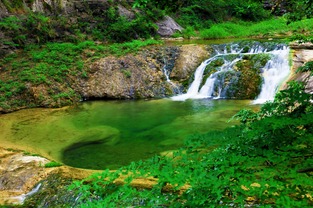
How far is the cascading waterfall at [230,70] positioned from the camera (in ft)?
39.7

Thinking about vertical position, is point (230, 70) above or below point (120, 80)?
above

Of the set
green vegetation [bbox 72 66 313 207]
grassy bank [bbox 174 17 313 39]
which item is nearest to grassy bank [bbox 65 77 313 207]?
green vegetation [bbox 72 66 313 207]

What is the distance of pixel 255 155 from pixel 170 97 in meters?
10.6

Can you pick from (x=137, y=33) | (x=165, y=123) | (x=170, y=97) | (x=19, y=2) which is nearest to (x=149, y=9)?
(x=137, y=33)

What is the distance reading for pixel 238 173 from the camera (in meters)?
2.22

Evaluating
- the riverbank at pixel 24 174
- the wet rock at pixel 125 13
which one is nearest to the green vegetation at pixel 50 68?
the riverbank at pixel 24 174

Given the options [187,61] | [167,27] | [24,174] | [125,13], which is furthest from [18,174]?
[167,27]

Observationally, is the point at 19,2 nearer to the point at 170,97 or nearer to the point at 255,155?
the point at 170,97

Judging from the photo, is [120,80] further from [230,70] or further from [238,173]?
[238,173]

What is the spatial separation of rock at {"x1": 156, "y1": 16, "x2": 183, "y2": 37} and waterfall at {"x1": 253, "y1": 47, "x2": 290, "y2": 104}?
10.3 m

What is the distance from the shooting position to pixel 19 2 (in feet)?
54.9

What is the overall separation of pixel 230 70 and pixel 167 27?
10635 mm

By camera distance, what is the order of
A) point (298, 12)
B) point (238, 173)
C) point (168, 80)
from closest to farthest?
point (238, 173) → point (298, 12) → point (168, 80)

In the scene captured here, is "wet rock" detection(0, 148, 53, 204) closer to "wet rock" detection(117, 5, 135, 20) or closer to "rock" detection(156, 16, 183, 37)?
"wet rock" detection(117, 5, 135, 20)
